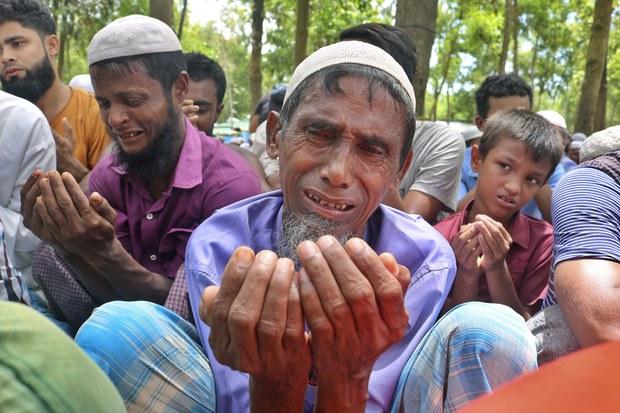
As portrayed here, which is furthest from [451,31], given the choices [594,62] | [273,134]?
[273,134]

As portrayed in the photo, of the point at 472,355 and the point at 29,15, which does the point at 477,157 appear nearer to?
the point at 472,355

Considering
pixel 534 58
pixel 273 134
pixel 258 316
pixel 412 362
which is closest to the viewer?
pixel 258 316

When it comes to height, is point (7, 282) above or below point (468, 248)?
below

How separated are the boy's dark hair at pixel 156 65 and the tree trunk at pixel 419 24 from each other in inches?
85.5


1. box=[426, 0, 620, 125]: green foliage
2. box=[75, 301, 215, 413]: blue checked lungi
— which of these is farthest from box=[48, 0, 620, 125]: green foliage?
box=[75, 301, 215, 413]: blue checked lungi

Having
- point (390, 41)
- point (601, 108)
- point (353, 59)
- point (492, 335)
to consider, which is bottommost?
point (601, 108)

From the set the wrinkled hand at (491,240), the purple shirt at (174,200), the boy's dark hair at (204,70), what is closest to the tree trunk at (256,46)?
the boy's dark hair at (204,70)

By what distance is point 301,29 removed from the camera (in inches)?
411

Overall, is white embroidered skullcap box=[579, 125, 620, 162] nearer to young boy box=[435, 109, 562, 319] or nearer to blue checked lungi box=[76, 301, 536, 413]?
young boy box=[435, 109, 562, 319]

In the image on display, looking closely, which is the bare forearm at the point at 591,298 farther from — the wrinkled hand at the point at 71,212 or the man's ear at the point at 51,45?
the man's ear at the point at 51,45

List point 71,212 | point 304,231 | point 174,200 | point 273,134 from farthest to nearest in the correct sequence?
point 174,200
point 273,134
point 71,212
point 304,231

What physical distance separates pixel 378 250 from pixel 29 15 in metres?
3.19

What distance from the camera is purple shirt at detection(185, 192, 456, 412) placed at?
179cm

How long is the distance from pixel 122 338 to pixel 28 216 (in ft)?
3.25
